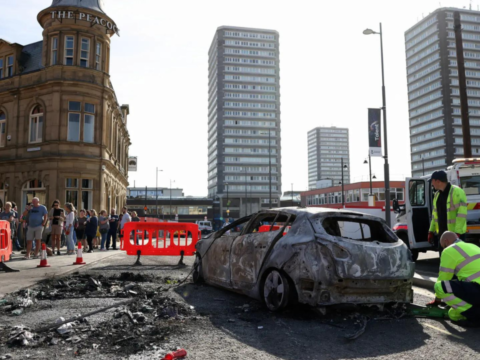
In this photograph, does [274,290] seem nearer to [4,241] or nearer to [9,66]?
[4,241]

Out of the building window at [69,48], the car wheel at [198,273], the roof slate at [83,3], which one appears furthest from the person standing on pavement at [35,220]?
the roof slate at [83,3]

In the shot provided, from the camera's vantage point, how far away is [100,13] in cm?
2514

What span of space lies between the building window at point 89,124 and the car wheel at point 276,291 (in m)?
21.8

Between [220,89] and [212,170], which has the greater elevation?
[220,89]

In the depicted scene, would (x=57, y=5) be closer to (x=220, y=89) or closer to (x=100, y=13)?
(x=100, y=13)

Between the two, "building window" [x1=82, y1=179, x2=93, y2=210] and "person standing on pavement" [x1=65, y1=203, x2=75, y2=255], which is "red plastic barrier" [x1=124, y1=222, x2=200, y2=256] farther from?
"building window" [x1=82, y1=179, x2=93, y2=210]

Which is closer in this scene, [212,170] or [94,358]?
[94,358]

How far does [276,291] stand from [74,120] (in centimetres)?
2226

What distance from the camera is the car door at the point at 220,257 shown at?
6556 mm

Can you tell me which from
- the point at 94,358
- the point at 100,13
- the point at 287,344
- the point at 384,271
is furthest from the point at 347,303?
the point at 100,13

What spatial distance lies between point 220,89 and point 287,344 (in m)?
119

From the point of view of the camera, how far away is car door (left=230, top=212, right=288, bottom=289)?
18.5 feet

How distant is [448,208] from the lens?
6578 mm

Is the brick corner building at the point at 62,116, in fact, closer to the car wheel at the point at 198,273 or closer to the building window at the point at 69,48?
the building window at the point at 69,48
